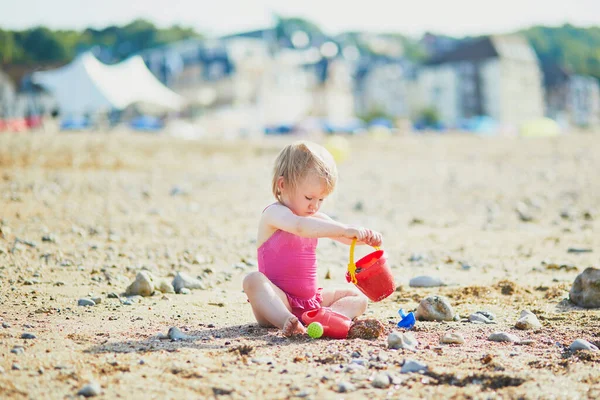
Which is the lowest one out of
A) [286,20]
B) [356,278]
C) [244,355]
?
[244,355]

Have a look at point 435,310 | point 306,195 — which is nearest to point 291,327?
point 306,195

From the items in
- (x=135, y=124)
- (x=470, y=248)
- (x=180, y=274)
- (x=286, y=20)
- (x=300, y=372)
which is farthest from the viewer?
(x=286, y=20)

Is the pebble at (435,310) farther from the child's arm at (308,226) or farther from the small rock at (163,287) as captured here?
the small rock at (163,287)

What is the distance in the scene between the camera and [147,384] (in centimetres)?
266

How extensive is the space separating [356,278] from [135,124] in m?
40.7

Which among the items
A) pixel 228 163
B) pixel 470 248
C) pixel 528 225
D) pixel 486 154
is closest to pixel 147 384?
pixel 470 248

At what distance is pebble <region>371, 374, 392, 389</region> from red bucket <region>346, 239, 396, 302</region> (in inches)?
34.0

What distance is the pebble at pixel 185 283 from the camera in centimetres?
464

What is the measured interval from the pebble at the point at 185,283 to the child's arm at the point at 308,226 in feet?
4.07

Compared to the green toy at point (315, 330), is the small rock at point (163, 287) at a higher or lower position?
lower

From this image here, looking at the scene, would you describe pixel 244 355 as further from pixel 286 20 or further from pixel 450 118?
pixel 286 20

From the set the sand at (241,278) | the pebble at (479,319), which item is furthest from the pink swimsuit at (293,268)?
the pebble at (479,319)

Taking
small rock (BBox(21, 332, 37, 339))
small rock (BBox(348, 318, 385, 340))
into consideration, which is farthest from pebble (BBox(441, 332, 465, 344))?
small rock (BBox(21, 332, 37, 339))

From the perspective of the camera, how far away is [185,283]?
469 cm
